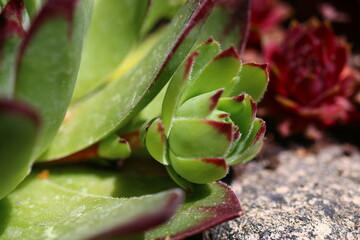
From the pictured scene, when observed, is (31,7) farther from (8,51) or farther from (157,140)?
(157,140)

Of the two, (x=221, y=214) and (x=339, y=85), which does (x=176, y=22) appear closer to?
(x=221, y=214)

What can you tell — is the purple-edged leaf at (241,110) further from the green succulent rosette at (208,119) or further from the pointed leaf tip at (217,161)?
the pointed leaf tip at (217,161)

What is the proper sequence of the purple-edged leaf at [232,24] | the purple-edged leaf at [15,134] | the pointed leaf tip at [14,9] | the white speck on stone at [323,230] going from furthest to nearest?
the purple-edged leaf at [232,24], the white speck on stone at [323,230], the pointed leaf tip at [14,9], the purple-edged leaf at [15,134]

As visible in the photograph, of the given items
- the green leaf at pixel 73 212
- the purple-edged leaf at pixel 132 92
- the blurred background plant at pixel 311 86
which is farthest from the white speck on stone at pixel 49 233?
the blurred background plant at pixel 311 86

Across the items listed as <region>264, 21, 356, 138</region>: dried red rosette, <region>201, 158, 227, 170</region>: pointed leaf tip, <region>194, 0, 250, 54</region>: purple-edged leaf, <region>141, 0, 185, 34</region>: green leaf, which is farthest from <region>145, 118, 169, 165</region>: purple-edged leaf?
<region>264, 21, 356, 138</region>: dried red rosette

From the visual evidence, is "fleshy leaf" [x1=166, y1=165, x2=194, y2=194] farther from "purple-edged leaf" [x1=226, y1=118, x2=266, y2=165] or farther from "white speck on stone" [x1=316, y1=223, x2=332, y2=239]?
"white speck on stone" [x1=316, y1=223, x2=332, y2=239]

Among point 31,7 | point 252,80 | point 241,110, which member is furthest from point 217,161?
point 31,7
